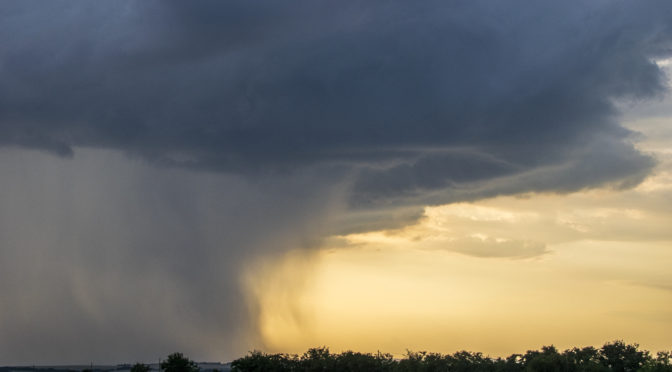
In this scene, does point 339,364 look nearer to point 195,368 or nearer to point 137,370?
point 195,368

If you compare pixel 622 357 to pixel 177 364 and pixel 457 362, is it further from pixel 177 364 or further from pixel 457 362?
pixel 177 364

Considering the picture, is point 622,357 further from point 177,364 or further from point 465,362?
point 177,364

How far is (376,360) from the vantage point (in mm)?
152625

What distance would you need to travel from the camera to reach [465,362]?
145625mm

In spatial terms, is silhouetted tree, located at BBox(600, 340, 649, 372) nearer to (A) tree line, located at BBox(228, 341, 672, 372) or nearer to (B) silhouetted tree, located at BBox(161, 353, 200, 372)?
(A) tree line, located at BBox(228, 341, 672, 372)

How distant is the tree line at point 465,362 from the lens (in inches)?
5202

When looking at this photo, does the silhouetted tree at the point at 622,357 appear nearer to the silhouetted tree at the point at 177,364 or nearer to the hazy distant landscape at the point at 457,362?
the hazy distant landscape at the point at 457,362

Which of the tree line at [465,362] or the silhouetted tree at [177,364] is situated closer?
the tree line at [465,362]

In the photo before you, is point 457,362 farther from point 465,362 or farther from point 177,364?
point 177,364

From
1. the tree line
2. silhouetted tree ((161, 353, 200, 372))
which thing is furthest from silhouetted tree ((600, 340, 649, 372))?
silhouetted tree ((161, 353, 200, 372))

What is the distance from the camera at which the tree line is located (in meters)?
132

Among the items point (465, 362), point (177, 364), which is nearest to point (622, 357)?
point (465, 362)

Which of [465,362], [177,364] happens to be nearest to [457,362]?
[465,362]

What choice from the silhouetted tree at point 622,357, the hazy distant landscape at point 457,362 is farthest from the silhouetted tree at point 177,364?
the silhouetted tree at point 622,357
